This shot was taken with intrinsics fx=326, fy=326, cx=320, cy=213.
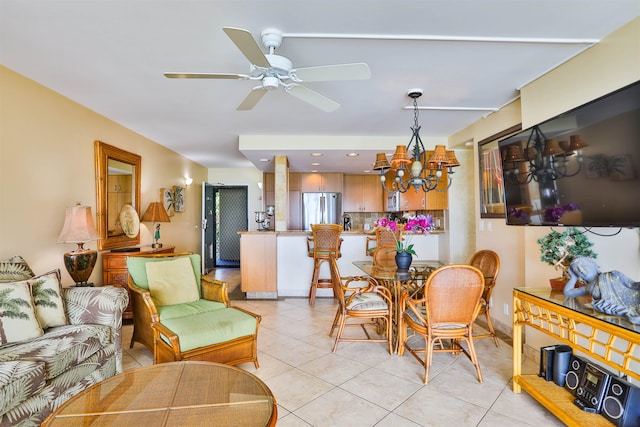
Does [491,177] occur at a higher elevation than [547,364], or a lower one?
higher

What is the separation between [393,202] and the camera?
6402mm

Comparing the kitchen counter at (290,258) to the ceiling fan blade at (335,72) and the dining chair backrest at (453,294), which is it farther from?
the ceiling fan blade at (335,72)

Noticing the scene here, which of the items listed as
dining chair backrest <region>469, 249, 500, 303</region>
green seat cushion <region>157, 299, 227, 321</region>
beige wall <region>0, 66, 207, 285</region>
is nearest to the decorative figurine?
dining chair backrest <region>469, 249, 500, 303</region>

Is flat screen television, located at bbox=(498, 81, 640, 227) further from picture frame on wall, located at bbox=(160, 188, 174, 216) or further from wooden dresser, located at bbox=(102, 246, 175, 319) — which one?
picture frame on wall, located at bbox=(160, 188, 174, 216)

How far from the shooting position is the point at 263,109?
351 centimetres

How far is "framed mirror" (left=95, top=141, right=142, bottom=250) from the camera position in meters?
3.66

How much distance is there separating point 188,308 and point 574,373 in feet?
9.13

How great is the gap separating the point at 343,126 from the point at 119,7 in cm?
281

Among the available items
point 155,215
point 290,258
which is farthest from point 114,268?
point 290,258

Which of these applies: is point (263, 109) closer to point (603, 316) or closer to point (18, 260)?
point (18, 260)

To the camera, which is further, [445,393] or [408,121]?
[408,121]

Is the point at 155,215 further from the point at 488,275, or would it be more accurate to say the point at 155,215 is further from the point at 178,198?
the point at 488,275

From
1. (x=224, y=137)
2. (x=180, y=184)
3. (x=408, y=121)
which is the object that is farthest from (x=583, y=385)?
(x=180, y=184)

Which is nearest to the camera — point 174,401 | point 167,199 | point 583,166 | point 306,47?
point 174,401
